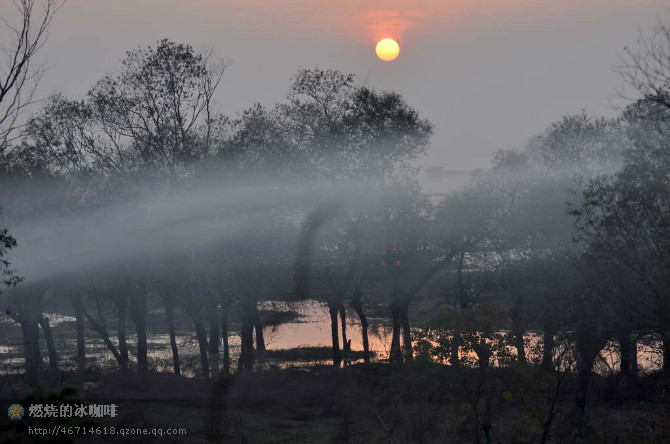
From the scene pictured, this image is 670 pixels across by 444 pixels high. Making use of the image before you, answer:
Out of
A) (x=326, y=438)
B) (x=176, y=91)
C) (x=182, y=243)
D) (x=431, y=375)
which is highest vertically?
(x=176, y=91)

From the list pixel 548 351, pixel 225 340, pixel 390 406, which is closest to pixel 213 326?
pixel 225 340

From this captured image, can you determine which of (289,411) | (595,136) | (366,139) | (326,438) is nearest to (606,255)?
(326,438)

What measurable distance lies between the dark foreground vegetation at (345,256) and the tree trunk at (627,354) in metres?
0.31

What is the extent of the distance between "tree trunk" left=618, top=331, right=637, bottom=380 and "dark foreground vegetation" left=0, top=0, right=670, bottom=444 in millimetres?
309

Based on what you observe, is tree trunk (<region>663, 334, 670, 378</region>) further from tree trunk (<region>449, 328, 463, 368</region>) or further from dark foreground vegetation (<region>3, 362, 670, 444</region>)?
tree trunk (<region>449, 328, 463, 368</region>)

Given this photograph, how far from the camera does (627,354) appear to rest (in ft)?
108

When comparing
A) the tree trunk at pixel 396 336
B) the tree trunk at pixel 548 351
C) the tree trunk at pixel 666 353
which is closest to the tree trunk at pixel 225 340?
the tree trunk at pixel 396 336

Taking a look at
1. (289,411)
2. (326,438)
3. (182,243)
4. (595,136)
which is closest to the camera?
(326,438)

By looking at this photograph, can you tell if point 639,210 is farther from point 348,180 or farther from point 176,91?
point 176,91

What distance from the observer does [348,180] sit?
44188mm

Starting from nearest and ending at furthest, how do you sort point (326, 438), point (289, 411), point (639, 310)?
point (639, 310)
point (326, 438)
point (289, 411)

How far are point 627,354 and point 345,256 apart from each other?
21.1 metres

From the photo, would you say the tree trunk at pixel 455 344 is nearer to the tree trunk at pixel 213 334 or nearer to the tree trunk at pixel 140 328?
the tree trunk at pixel 140 328

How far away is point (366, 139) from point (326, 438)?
2160 centimetres
